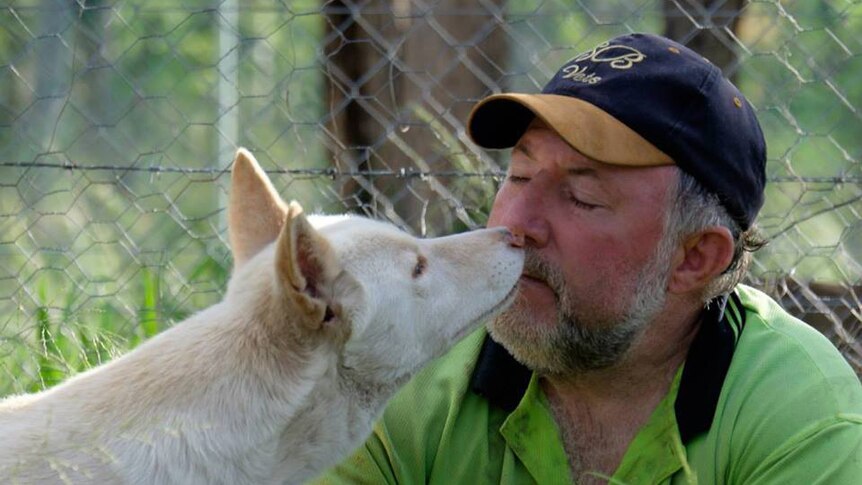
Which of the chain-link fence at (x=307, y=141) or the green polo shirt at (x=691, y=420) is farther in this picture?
the chain-link fence at (x=307, y=141)

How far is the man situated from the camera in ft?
10.2

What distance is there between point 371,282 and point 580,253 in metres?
0.52

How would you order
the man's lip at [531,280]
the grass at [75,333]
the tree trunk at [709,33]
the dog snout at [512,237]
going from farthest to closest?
1. the tree trunk at [709,33]
2. the grass at [75,333]
3. the man's lip at [531,280]
4. the dog snout at [512,237]

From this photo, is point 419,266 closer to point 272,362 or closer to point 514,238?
point 514,238

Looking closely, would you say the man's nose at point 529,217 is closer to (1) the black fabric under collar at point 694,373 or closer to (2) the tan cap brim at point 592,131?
(2) the tan cap brim at point 592,131

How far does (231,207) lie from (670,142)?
1010mm

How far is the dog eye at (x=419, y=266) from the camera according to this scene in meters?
3.02

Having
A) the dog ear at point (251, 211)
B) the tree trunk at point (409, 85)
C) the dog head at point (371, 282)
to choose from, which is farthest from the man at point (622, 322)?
the tree trunk at point (409, 85)

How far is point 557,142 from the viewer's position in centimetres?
318

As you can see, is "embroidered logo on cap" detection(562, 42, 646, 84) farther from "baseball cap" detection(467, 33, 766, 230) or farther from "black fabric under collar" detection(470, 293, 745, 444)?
"black fabric under collar" detection(470, 293, 745, 444)

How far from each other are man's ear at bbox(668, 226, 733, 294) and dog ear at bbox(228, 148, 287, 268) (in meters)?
0.94

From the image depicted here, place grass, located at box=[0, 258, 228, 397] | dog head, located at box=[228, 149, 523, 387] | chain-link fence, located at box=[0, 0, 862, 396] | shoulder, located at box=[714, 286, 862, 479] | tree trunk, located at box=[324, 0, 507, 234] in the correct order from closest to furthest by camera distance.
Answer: dog head, located at box=[228, 149, 523, 387] < shoulder, located at box=[714, 286, 862, 479] < grass, located at box=[0, 258, 228, 397] < chain-link fence, located at box=[0, 0, 862, 396] < tree trunk, located at box=[324, 0, 507, 234]

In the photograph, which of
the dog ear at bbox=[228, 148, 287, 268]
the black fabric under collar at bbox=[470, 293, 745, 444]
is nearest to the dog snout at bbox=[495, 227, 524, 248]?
the black fabric under collar at bbox=[470, 293, 745, 444]

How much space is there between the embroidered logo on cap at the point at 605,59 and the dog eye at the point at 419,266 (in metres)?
0.59
